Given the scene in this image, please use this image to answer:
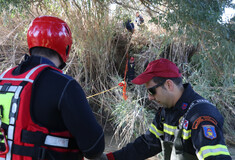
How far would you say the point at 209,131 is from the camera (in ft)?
5.58

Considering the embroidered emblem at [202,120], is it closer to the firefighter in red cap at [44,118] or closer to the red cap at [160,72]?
the red cap at [160,72]

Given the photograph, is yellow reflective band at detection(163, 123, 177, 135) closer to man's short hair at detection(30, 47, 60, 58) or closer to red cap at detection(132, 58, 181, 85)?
red cap at detection(132, 58, 181, 85)

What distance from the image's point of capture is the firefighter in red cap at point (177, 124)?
1.70 meters

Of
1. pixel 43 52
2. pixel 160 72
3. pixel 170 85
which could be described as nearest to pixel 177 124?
pixel 170 85

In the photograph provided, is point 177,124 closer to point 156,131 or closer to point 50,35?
point 156,131

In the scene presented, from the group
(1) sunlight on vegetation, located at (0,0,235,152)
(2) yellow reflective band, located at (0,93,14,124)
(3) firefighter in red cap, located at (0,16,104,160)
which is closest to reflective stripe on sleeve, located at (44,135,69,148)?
(3) firefighter in red cap, located at (0,16,104,160)

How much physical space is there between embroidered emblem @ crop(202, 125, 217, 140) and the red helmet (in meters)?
1.09

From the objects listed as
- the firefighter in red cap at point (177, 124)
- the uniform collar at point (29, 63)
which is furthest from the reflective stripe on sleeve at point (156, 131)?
the uniform collar at point (29, 63)

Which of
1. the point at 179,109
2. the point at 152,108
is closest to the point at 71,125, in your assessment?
the point at 179,109

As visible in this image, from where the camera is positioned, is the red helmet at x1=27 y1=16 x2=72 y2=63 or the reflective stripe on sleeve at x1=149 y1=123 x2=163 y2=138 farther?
the reflective stripe on sleeve at x1=149 y1=123 x2=163 y2=138

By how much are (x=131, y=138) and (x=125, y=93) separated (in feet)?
3.70

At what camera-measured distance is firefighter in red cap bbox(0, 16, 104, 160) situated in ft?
4.46

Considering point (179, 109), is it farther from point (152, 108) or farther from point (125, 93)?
point (152, 108)

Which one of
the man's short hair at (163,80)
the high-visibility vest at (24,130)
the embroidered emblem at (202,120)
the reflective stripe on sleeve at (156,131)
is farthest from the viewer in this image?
the reflective stripe on sleeve at (156,131)
